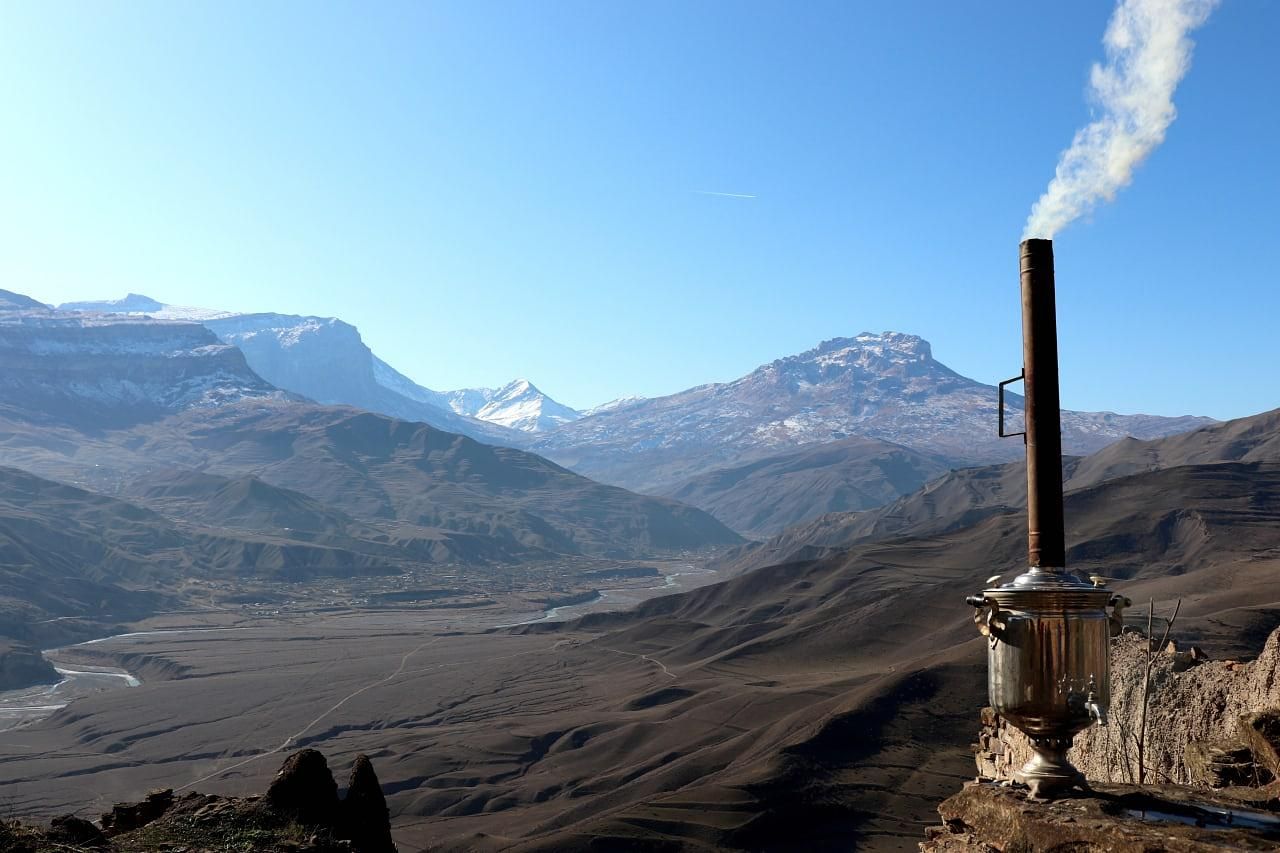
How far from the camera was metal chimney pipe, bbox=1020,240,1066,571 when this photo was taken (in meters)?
7.10

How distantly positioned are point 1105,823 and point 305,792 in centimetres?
775

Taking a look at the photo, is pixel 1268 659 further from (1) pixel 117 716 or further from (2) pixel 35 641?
(2) pixel 35 641

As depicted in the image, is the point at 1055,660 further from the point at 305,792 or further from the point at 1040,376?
the point at 305,792

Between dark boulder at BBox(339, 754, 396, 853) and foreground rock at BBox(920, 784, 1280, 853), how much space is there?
6584mm

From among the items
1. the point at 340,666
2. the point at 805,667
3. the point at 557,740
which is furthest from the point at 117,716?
the point at 805,667

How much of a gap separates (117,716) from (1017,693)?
7083cm

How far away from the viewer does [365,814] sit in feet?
38.1

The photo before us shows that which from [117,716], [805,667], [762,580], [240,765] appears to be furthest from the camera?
[762,580]

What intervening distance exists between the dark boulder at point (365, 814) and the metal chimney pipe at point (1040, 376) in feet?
24.2

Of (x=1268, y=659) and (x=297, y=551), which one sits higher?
(x=1268, y=659)

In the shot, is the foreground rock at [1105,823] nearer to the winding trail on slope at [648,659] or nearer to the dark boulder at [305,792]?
the dark boulder at [305,792]

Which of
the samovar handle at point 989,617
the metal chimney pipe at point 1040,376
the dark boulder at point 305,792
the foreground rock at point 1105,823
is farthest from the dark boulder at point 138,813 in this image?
the metal chimney pipe at point 1040,376

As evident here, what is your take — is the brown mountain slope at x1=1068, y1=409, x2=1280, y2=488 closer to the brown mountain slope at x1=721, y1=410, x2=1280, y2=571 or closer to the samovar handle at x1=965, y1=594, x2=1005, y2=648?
the brown mountain slope at x1=721, y1=410, x2=1280, y2=571

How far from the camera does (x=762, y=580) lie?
303 feet
